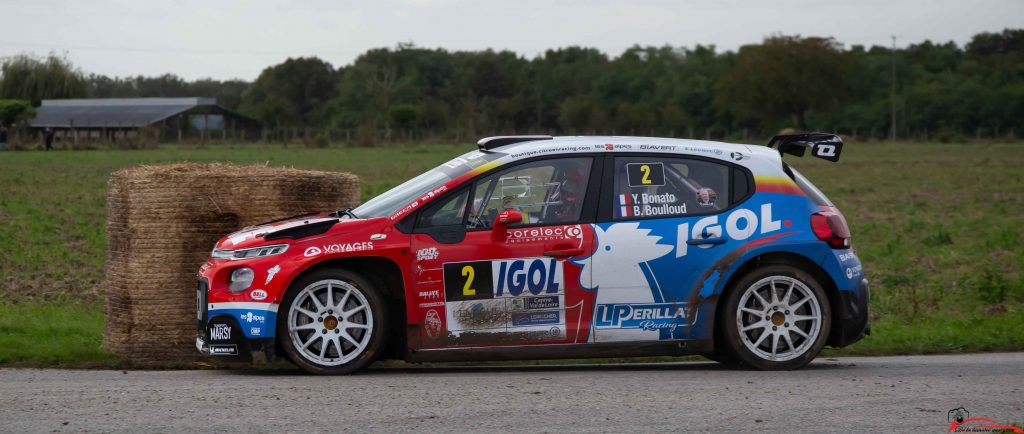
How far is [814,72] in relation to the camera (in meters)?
101

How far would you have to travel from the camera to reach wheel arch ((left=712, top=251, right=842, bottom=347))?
321 inches

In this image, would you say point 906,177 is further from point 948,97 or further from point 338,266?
point 948,97

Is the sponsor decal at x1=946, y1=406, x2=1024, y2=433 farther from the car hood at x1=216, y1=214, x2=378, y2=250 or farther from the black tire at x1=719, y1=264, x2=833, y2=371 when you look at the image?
the car hood at x1=216, y1=214, x2=378, y2=250

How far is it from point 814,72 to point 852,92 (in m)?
4.61

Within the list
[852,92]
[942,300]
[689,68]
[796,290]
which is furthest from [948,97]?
[796,290]

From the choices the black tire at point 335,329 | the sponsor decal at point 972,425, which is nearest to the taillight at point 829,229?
the sponsor decal at point 972,425

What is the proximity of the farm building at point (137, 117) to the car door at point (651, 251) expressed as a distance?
7847cm

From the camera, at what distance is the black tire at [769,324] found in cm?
808

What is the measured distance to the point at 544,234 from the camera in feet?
26.2

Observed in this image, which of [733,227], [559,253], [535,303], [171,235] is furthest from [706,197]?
[171,235]

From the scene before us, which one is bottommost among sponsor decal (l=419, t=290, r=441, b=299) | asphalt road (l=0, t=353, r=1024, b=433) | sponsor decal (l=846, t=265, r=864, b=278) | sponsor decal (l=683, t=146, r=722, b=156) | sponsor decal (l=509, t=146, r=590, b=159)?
asphalt road (l=0, t=353, r=1024, b=433)

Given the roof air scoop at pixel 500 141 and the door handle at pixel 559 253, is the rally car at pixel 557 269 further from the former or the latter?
the roof air scoop at pixel 500 141

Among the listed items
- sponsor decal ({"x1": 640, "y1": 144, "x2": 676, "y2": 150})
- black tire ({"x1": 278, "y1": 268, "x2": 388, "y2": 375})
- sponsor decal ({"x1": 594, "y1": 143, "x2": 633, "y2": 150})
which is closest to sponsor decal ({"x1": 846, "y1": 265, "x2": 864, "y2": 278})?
sponsor decal ({"x1": 640, "y1": 144, "x2": 676, "y2": 150})

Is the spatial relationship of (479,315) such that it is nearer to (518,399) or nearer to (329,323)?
(329,323)
